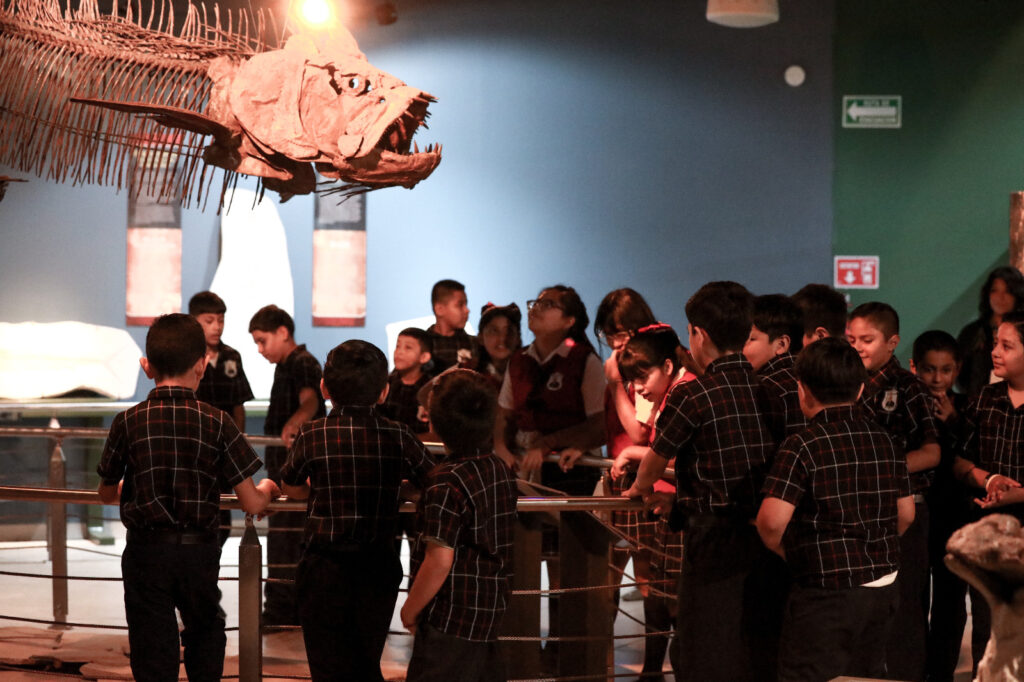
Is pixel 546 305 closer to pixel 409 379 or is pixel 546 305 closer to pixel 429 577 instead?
pixel 409 379

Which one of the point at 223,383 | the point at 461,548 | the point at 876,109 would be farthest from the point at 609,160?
the point at 461,548

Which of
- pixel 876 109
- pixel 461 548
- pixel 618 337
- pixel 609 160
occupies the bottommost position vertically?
pixel 461 548

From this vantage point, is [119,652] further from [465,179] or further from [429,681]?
[465,179]

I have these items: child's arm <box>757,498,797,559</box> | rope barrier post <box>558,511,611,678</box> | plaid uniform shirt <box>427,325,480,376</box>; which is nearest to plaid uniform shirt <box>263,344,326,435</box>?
plaid uniform shirt <box>427,325,480,376</box>

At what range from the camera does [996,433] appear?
4.07 meters

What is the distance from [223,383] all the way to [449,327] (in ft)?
4.00

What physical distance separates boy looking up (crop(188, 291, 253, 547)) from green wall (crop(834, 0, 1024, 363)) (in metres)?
4.25

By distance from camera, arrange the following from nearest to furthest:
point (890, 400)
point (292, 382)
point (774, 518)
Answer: point (774, 518) < point (890, 400) < point (292, 382)

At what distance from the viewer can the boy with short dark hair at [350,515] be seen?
319 centimetres

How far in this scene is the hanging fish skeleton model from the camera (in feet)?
12.4

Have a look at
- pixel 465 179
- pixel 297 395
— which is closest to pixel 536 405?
pixel 297 395

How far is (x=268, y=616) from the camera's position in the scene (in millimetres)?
5477

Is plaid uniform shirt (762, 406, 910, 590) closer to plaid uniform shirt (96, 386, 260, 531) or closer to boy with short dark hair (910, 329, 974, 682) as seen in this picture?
boy with short dark hair (910, 329, 974, 682)

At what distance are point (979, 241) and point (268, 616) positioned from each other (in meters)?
5.34
